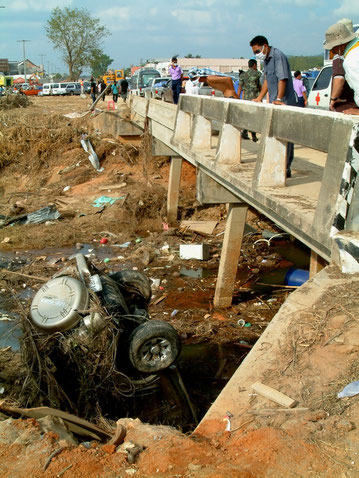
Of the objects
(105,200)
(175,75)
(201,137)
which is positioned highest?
(175,75)

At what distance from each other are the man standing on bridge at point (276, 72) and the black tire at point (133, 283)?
248 cm

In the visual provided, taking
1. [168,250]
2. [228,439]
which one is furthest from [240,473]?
[168,250]

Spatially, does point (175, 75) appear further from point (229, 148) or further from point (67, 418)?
point (67, 418)

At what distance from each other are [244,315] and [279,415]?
594 cm

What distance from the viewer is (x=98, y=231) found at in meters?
14.3

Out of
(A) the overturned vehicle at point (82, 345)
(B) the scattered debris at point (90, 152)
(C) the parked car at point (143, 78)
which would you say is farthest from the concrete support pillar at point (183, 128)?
(C) the parked car at point (143, 78)

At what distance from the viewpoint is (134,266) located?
11.6 m

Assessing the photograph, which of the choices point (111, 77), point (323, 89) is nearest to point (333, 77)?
point (323, 89)

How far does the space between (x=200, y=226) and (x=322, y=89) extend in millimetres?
5617

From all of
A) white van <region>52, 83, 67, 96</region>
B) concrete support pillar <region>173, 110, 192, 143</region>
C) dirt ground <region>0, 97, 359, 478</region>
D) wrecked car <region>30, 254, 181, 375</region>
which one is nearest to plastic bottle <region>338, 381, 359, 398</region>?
dirt ground <region>0, 97, 359, 478</region>

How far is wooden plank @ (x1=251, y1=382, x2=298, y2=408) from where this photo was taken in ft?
10.1

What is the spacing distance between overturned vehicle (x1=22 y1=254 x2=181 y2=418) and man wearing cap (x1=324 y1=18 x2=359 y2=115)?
3064 mm

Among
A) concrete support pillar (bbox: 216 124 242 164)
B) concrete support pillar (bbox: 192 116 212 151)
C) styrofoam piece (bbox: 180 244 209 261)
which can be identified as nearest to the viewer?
concrete support pillar (bbox: 216 124 242 164)

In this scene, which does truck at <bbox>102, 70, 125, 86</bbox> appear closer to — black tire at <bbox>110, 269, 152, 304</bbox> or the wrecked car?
black tire at <bbox>110, 269, 152, 304</bbox>
